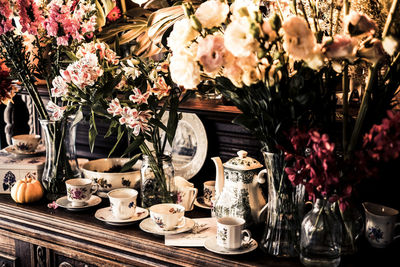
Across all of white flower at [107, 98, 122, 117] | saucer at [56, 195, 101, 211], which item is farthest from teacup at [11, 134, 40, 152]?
white flower at [107, 98, 122, 117]

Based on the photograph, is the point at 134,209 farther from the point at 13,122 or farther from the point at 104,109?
the point at 13,122

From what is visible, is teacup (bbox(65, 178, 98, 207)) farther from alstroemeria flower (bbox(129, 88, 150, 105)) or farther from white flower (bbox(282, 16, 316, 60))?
white flower (bbox(282, 16, 316, 60))

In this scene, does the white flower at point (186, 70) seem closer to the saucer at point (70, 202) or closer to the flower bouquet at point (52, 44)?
the flower bouquet at point (52, 44)

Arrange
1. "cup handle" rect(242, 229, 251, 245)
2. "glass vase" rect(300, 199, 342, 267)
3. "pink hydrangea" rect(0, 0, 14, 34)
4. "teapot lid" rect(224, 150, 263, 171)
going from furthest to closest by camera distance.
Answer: "pink hydrangea" rect(0, 0, 14, 34) < "teapot lid" rect(224, 150, 263, 171) < "cup handle" rect(242, 229, 251, 245) < "glass vase" rect(300, 199, 342, 267)

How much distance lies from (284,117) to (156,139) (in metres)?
0.53

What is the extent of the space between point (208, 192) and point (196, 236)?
0.83 ft

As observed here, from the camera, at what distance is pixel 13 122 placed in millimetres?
2496

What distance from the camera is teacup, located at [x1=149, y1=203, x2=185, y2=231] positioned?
4.93 feet

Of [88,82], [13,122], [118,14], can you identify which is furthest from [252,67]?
[13,122]

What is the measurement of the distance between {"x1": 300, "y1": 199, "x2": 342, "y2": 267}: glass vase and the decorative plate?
0.17 meters

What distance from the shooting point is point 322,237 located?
4.25 ft

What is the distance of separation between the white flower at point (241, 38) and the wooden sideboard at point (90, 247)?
0.56 meters

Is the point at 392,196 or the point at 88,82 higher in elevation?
the point at 88,82

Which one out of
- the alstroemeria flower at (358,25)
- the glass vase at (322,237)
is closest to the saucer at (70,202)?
the glass vase at (322,237)
